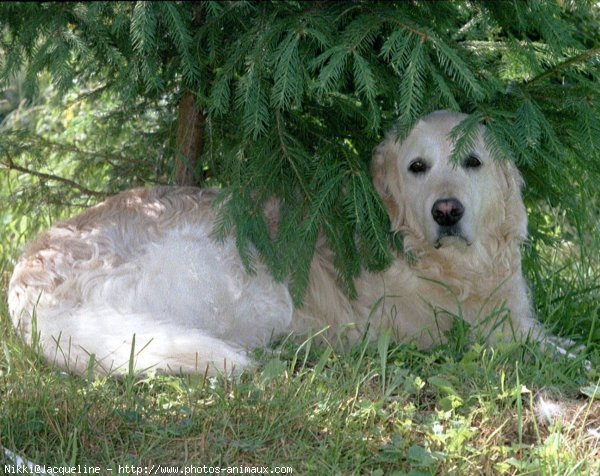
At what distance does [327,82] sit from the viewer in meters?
3.09

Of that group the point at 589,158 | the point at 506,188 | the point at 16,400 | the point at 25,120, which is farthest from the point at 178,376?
the point at 25,120

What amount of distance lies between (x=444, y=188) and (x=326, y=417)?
1101 mm

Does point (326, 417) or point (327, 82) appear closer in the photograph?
point (326, 417)

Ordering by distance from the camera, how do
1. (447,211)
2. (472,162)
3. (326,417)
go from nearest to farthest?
(326,417), (447,211), (472,162)

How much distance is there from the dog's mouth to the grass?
1.49 ft

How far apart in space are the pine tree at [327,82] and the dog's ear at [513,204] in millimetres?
74

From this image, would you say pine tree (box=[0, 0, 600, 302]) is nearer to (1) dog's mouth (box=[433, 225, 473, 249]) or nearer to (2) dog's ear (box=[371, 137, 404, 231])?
(2) dog's ear (box=[371, 137, 404, 231])

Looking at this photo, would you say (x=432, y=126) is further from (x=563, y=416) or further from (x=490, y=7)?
(x=563, y=416)

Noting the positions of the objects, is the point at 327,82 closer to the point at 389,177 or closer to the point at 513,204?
the point at 389,177

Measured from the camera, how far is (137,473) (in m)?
2.52

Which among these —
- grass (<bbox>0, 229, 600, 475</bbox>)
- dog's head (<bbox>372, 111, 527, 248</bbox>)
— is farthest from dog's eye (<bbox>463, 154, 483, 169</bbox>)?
grass (<bbox>0, 229, 600, 475</bbox>)

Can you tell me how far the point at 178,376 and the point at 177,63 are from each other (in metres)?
1.43

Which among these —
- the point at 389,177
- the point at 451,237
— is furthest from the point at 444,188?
the point at 389,177

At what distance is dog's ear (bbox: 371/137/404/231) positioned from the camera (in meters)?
3.66
